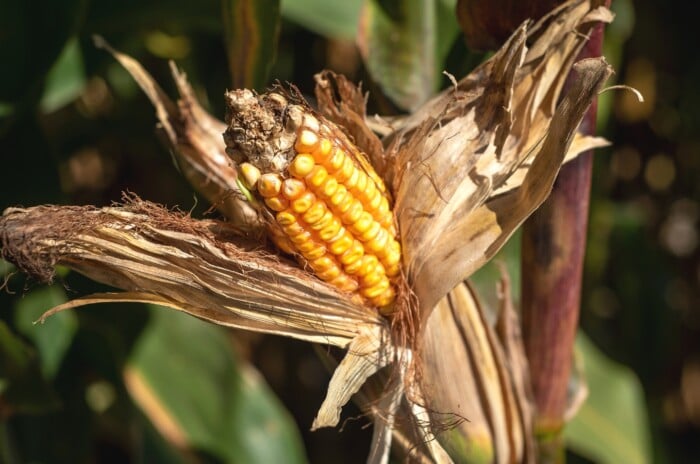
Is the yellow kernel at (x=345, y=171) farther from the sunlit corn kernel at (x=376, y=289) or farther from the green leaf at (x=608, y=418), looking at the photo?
the green leaf at (x=608, y=418)

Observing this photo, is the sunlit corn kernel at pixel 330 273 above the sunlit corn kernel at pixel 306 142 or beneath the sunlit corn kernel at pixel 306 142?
beneath

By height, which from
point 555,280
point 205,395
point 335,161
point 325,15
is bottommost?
point 205,395

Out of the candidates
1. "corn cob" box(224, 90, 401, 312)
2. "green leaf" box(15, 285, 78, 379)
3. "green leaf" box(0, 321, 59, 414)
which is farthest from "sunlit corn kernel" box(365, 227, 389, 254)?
"green leaf" box(15, 285, 78, 379)

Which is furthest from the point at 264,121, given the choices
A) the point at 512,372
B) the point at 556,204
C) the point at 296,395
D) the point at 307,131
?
the point at 296,395

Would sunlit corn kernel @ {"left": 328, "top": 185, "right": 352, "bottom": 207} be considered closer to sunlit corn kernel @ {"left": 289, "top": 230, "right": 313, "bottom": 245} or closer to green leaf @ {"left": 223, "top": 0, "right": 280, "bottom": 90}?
sunlit corn kernel @ {"left": 289, "top": 230, "right": 313, "bottom": 245}

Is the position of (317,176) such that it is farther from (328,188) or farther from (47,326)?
(47,326)

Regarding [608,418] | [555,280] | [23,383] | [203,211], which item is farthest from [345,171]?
[608,418]

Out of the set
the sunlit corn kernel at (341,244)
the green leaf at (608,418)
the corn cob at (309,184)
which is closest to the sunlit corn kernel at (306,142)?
the corn cob at (309,184)
